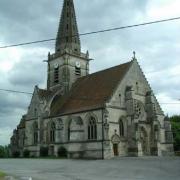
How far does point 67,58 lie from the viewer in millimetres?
52844

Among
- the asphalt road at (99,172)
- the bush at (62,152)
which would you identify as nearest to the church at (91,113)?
the bush at (62,152)

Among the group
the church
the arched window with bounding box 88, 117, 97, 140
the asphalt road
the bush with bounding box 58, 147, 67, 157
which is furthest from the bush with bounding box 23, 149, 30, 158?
the asphalt road

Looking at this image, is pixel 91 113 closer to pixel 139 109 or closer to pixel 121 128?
pixel 121 128

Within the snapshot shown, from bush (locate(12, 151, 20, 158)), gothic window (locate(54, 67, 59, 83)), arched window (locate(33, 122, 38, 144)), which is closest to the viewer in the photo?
arched window (locate(33, 122, 38, 144))

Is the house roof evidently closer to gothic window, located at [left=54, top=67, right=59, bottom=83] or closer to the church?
the church

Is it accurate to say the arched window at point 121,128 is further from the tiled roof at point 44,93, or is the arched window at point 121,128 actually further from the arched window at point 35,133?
the arched window at point 35,133

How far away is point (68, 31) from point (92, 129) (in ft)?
65.8

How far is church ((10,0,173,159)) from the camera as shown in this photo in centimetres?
3966

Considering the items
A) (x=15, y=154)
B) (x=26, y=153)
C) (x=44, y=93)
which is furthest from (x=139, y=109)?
(x=15, y=154)

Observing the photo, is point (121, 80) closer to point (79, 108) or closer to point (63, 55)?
point (79, 108)

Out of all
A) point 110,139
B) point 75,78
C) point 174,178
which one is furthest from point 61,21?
point 174,178

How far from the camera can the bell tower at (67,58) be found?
52562 millimetres

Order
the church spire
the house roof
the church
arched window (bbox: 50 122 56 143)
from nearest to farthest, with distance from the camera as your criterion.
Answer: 1. the church
2. the house roof
3. arched window (bbox: 50 122 56 143)
4. the church spire

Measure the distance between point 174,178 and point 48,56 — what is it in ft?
Result: 140
